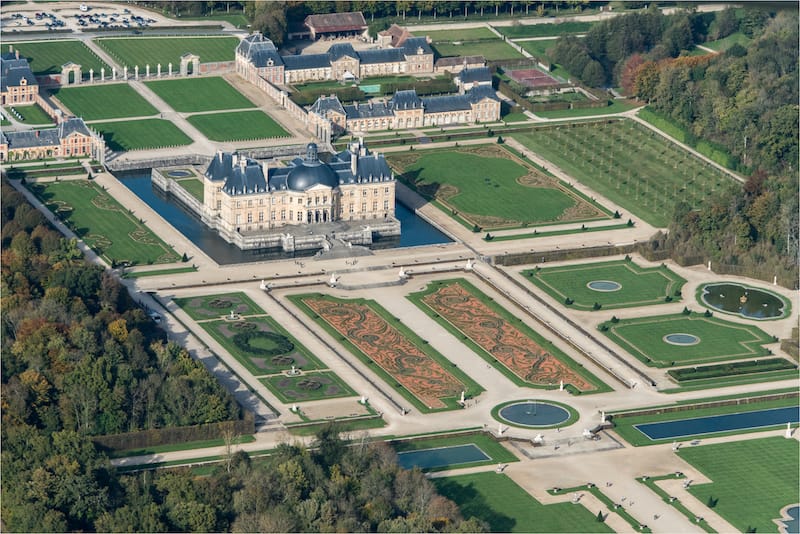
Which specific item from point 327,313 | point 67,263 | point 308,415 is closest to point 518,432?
point 308,415

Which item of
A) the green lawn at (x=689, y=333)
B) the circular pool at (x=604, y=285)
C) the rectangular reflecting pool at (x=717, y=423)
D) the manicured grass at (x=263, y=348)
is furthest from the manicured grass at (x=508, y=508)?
the circular pool at (x=604, y=285)

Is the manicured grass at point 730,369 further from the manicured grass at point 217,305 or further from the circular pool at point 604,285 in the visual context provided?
the manicured grass at point 217,305

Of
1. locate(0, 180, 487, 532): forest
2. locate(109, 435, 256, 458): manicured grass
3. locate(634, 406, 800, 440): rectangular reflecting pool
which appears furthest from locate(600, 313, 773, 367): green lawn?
locate(109, 435, 256, 458): manicured grass

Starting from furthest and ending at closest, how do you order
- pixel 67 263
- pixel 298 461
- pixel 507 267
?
pixel 507 267 < pixel 67 263 < pixel 298 461

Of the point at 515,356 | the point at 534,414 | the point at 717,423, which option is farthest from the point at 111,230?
the point at 717,423

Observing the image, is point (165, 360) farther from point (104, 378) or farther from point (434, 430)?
point (434, 430)

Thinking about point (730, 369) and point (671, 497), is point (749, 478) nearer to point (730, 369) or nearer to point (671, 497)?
point (671, 497)
